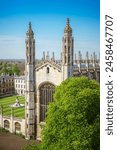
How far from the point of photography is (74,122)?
6.28 metres

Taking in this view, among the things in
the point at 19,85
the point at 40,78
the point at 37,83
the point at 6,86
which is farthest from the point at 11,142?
the point at 19,85

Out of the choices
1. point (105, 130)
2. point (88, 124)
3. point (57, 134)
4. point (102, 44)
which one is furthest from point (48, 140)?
point (102, 44)

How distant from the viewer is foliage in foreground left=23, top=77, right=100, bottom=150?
6105 mm

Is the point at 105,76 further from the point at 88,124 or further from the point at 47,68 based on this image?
the point at 47,68

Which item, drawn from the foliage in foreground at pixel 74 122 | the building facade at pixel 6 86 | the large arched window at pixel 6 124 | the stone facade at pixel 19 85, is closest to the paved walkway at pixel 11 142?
the large arched window at pixel 6 124

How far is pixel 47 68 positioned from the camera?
12.2 m

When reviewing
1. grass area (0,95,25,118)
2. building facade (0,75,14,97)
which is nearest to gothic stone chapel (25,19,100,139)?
grass area (0,95,25,118)

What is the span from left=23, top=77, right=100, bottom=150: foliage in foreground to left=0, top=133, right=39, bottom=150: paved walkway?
543 centimetres

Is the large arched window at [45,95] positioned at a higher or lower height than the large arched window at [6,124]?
higher

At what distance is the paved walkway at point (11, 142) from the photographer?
11.9 metres

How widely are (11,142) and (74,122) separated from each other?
7.08 meters

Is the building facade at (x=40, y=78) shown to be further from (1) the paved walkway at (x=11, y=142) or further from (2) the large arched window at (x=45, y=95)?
(1) the paved walkway at (x=11, y=142)

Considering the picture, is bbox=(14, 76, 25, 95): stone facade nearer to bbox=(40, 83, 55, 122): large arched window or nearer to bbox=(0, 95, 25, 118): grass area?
bbox=(0, 95, 25, 118): grass area

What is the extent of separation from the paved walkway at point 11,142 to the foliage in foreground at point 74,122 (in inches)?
214
